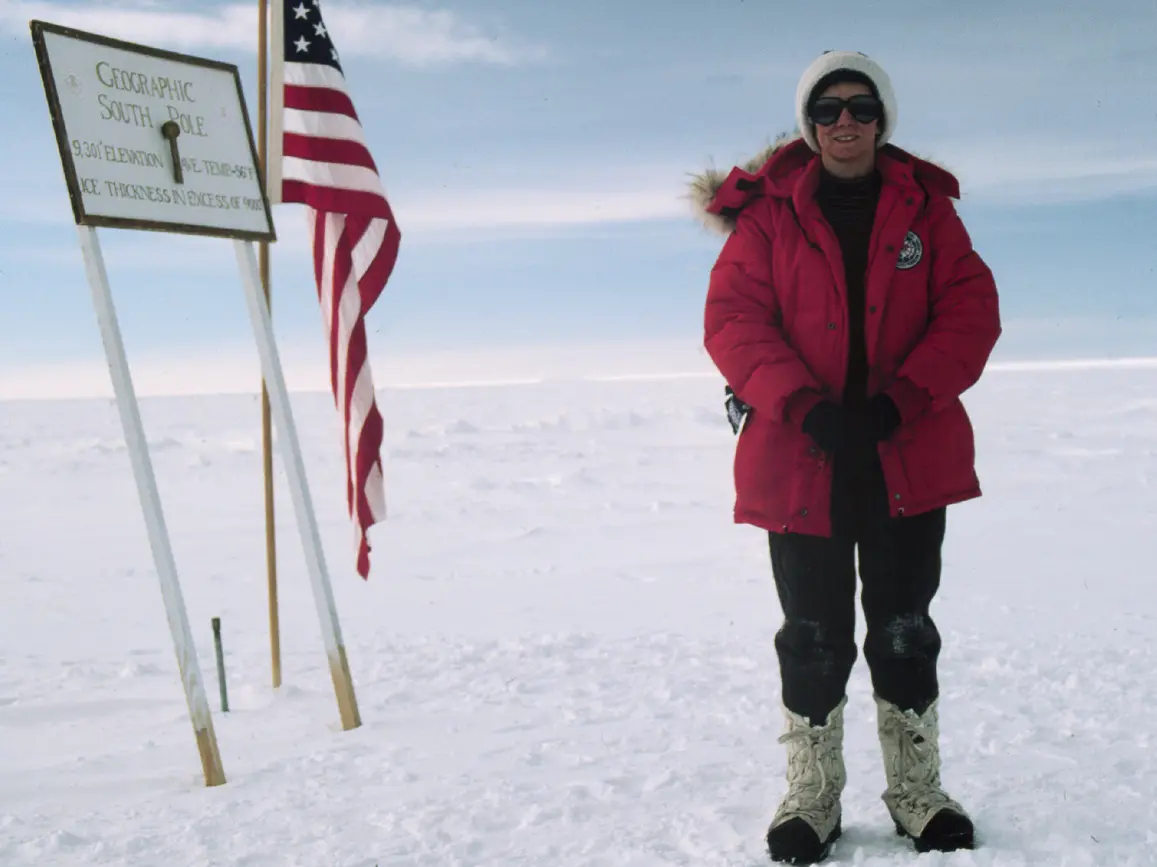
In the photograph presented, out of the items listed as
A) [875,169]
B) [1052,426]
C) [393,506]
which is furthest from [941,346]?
[1052,426]

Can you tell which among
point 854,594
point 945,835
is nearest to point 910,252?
point 854,594

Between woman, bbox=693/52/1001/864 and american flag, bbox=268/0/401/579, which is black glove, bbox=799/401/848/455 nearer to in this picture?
woman, bbox=693/52/1001/864

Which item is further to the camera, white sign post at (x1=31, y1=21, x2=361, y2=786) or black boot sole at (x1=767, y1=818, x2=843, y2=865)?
white sign post at (x1=31, y1=21, x2=361, y2=786)

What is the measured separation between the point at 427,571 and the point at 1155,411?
16017mm

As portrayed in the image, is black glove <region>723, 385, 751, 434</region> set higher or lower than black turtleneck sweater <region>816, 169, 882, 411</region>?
lower

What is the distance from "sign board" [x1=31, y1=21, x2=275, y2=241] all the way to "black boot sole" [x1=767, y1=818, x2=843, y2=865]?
2.98 metres

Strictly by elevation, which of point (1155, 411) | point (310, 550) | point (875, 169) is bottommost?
point (1155, 411)

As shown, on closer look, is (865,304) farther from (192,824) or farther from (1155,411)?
(1155,411)

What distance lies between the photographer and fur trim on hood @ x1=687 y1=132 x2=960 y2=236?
296 cm

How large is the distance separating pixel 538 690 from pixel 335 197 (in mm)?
2380

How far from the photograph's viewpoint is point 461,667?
5336 millimetres

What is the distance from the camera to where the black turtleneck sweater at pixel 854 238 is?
2.83m

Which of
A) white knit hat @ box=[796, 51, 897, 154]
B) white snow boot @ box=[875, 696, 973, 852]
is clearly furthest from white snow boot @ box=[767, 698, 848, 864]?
white knit hat @ box=[796, 51, 897, 154]

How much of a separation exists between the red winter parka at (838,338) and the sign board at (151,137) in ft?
7.40
